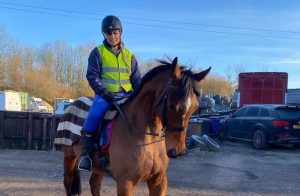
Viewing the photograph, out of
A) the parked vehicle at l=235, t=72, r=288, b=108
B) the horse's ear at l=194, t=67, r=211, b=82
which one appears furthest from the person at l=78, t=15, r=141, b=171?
the parked vehicle at l=235, t=72, r=288, b=108

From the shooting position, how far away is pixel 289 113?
16516 mm

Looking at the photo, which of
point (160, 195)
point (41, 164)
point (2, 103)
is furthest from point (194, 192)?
point (2, 103)

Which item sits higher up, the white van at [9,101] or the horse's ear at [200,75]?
the horse's ear at [200,75]

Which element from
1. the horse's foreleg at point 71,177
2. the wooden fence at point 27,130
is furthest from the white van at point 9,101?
the horse's foreleg at point 71,177

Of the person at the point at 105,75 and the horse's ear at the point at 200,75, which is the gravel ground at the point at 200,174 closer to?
the person at the point at 105,75

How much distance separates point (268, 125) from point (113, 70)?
12.2m

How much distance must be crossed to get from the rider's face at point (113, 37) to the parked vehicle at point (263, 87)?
744 inches

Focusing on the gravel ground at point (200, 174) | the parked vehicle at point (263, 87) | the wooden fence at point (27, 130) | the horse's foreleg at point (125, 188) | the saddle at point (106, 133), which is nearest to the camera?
the horse's foreleg at point (125, 188)

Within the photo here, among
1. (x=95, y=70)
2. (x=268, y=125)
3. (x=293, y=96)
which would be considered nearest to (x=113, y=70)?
(x=95, y=70)

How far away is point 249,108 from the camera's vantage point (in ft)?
58.8

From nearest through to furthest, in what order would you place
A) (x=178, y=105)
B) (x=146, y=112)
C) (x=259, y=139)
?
(x=178, y=105)
(x=146, y=112)
(x=259, y=139)

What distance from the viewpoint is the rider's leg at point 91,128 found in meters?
5.24

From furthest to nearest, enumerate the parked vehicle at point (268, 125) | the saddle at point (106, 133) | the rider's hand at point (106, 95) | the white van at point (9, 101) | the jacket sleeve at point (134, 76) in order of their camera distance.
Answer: the white van at point (9, 101) < the parked vehicle at point (268, 125) < the jacket sleeve at point (134, 76) < the rider's hand at point (106, 95) < the saddle at point (106, 133)

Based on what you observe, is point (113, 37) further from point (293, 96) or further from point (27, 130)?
point (293, 96)
